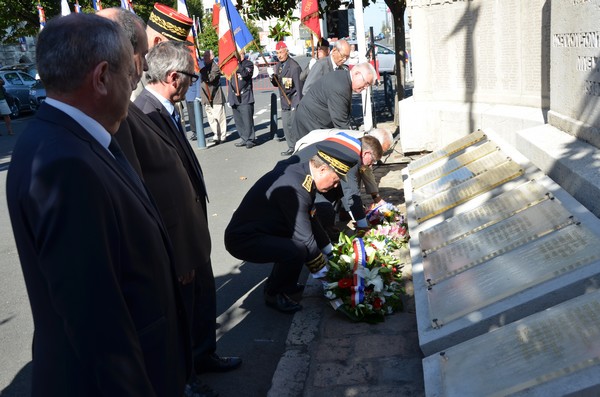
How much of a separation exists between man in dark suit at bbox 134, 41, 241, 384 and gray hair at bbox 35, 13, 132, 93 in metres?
1.34

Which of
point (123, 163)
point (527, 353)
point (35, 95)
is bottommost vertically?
point (35, 95)

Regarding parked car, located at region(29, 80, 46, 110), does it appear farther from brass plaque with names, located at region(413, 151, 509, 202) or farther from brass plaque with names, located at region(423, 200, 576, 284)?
brass plaque with names, located at region(423, 200, 576, 284)

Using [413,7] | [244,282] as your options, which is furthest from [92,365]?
[413,7]

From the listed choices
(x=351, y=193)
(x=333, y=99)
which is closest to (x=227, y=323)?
(x=351, y=193)

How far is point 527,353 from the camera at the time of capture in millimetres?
2943

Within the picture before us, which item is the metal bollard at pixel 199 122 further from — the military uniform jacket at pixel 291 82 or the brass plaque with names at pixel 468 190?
the brass plaque with names at pixel 468 190

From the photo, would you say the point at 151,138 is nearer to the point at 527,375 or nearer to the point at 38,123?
the point at 38,123

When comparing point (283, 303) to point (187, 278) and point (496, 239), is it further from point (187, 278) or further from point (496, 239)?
point (496, 239)

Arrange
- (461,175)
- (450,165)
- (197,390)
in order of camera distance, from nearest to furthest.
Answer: (197,390), (461,175), (450,165)

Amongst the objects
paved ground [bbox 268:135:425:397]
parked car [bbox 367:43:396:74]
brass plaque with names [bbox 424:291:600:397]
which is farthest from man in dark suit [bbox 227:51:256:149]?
parked car [bbox 367:43:396:74]

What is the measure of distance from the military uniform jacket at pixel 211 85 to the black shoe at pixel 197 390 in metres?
10.7

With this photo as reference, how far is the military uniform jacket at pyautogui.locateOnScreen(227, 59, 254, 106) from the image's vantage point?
43.9 ft

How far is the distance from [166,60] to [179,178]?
2.24 ft

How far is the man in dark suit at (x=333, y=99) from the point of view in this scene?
723cm
